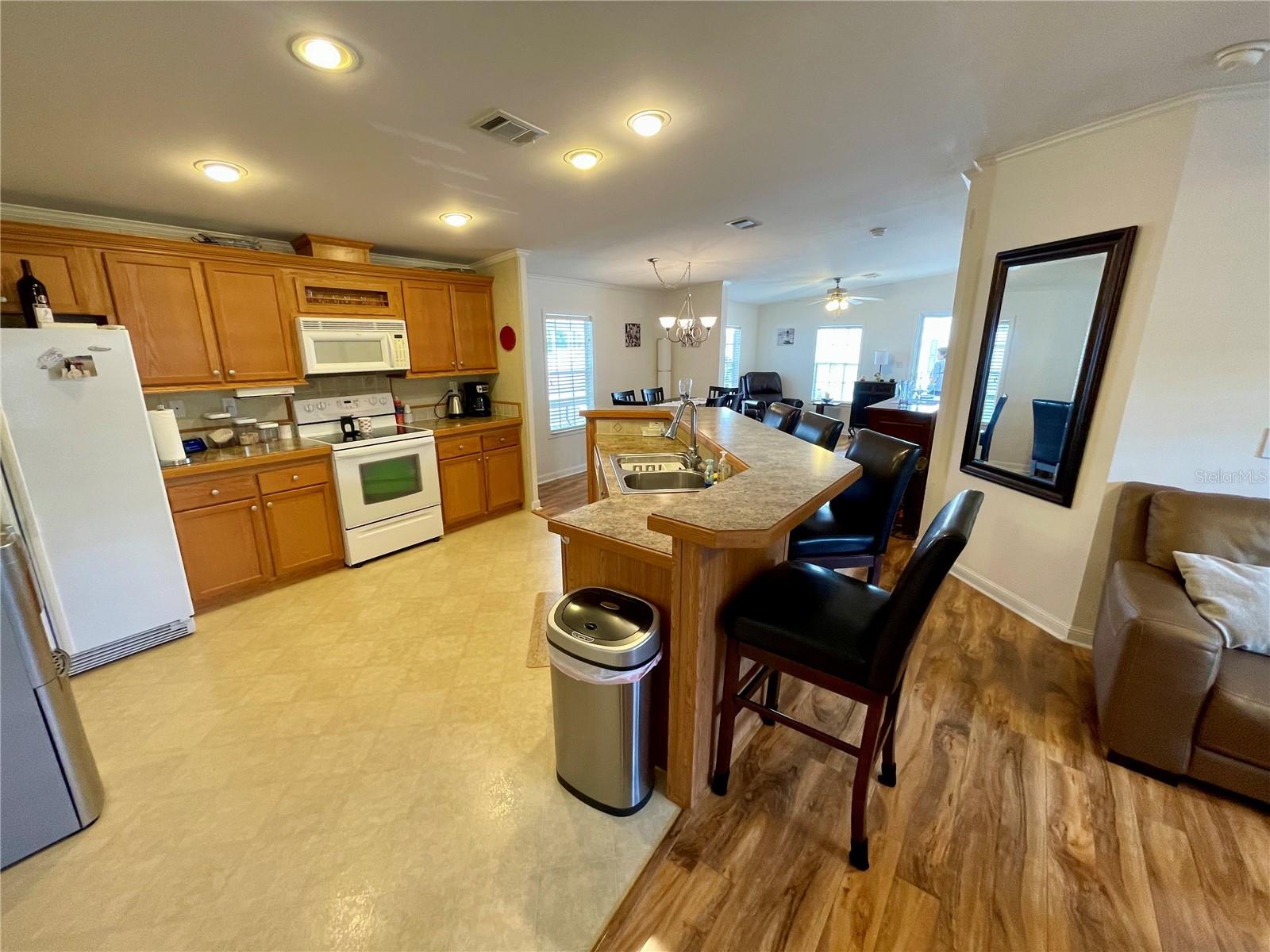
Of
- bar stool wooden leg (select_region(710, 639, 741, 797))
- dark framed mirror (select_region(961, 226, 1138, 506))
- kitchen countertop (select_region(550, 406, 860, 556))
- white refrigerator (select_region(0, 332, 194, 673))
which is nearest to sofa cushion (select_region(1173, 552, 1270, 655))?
dark framed mirror (select_region(961, 226, 1138, 506))

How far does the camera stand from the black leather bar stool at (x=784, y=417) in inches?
120

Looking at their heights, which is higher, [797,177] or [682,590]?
[797,177]

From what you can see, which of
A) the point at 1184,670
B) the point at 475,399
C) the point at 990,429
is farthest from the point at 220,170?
the point at 1184,670

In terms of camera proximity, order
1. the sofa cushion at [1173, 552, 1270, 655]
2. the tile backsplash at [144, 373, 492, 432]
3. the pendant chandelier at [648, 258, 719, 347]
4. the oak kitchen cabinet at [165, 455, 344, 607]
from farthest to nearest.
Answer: the pendant chandelier at [648, 258, 719, 347], the tile backsplash at [144, 373, 492, 432], the oak kitchen cabinet at [165, 455, 344, 607], the sofa cushion at [1173, 552, 1270, 655]

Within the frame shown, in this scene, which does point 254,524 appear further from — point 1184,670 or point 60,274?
point 1184,670

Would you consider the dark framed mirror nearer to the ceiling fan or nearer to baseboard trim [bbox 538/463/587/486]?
the ceiling fan

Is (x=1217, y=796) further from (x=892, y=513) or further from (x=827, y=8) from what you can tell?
(x=827, y=8)

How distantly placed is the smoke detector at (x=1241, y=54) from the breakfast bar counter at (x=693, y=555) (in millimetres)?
1773

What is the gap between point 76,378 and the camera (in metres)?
2.13

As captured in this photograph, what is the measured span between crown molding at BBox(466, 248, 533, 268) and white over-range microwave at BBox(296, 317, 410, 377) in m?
1.09

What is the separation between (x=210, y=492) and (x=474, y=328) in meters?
2.39

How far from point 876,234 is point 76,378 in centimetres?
521

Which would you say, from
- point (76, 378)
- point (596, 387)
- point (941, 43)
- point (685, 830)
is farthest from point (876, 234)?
point (76, 378)

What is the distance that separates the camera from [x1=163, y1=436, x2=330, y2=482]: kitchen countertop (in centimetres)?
264
